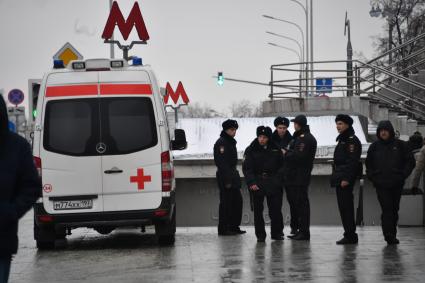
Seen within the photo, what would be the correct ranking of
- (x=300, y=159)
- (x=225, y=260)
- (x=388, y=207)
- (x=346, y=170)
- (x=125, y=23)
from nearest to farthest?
(x=225, y=260)
(x=388, y=207)
(x=346, y=170)
(x=300, y=159)
(x=125, y=23)

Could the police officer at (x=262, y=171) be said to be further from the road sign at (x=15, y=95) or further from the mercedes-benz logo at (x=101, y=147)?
the road sign at (x=15, y=95)

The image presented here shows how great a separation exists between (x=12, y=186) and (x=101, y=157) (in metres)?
7.87

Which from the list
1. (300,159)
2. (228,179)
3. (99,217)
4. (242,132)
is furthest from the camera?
(242,132)

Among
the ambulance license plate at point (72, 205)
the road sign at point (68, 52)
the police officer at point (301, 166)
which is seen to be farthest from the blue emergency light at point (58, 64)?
the road sign at point (68, 52)

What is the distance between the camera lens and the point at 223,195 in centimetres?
1745

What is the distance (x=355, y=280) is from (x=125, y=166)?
4810 mm

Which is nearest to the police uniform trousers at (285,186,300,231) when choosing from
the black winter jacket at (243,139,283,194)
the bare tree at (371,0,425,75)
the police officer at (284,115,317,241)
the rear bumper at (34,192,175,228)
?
the police officer at (284,115,317,241)

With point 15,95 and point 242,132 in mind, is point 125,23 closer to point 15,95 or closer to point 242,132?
point 242,132

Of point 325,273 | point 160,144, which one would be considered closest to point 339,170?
point 160,144

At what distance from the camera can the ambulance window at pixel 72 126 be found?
48.0 ft

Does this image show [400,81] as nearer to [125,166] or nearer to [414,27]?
[125,166]

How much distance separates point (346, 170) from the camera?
1472 cm

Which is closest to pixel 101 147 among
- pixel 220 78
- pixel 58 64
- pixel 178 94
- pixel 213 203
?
pixel 58 64

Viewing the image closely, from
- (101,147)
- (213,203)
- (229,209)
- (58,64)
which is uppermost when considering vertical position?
(58,64)
